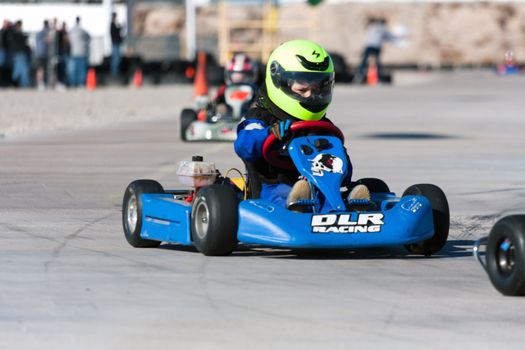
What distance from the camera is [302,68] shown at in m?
8.97

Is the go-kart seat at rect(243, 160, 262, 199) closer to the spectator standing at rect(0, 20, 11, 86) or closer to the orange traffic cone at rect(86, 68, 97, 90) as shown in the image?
the spectator standing at rect(0, 20, 11, 86)

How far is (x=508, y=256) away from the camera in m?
6.98

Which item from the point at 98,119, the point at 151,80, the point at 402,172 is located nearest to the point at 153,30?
the point at 151,80

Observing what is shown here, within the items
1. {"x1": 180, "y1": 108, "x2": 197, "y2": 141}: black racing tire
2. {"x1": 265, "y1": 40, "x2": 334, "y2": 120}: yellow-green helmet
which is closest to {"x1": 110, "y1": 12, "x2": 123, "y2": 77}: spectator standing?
{"x1": 180, "y1": 108, "x2": 197, "y2": 141}: black racing tire

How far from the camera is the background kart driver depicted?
8742 millimetres

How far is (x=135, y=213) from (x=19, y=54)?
26114 millimetres

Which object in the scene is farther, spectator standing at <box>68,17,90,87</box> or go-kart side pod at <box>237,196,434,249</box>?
spectator standing at <box>68,17,90,87</box>

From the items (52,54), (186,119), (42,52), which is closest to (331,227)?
(186,119)

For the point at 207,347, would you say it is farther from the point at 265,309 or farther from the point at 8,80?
the point at 8,80

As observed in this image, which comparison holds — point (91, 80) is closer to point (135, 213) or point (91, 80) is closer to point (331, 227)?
point (135, 213)

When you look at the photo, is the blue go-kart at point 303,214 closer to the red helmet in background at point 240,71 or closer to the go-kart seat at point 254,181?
A: the go-kart seat at point 254,181

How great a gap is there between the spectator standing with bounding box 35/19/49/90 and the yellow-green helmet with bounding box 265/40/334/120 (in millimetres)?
26515

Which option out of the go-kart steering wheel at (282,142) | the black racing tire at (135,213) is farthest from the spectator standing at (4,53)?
the go-kart steering wheel at (282,142)

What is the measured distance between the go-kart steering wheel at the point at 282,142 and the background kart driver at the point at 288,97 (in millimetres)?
66
